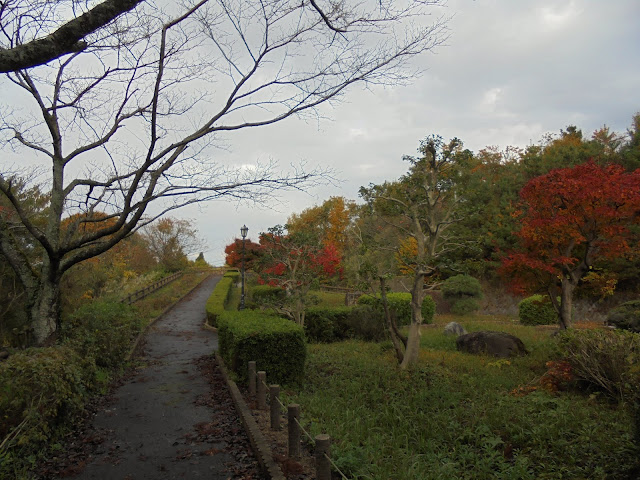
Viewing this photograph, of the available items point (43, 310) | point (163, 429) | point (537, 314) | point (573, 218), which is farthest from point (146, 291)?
point (573, 218)

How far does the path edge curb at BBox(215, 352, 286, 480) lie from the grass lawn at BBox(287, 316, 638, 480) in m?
0.66

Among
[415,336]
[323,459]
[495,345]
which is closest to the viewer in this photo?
[323,459]

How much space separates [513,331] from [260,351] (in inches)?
403

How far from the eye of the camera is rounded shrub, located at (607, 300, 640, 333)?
1234cm

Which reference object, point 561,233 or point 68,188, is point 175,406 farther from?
point 561,233

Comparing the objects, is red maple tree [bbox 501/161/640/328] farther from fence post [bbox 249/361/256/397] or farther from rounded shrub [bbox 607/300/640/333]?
fence post [bbox 249/361/256/397]

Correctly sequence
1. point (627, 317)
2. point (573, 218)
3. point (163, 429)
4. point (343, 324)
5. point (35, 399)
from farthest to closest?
point (343, 324) < point (627, 317) < point (573, 218) < point (163, 429) < point (35, 399)

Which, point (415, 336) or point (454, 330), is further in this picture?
point (454, 330)

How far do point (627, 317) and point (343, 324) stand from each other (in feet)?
28.8

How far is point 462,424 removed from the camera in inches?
248

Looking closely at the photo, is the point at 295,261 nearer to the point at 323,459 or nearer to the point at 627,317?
the point at 627,317

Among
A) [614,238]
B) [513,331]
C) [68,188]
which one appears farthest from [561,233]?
[68,188]

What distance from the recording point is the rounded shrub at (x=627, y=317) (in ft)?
40.5

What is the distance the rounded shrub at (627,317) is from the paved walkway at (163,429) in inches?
443
